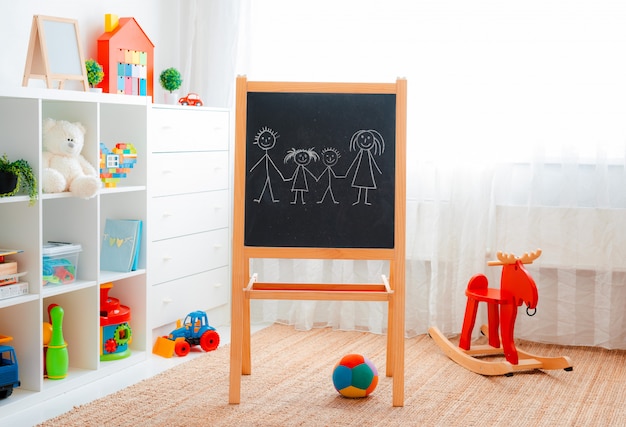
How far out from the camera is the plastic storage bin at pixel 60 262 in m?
3.20

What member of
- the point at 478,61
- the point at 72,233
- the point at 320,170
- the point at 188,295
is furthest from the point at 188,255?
Result: the point at 478,61

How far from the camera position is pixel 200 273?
4086 millimetres

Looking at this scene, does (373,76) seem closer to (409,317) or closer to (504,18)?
(504,18)

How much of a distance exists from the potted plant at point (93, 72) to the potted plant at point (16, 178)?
0.78 meters

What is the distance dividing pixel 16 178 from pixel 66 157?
1.20 ft

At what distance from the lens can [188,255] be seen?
3979 mm

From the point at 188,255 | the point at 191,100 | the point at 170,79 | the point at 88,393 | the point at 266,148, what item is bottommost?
the point at 88,393

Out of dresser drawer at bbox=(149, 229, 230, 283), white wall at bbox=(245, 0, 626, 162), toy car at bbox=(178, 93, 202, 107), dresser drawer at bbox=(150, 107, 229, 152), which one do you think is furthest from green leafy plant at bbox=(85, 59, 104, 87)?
white wall at bbox=(245, 0, 626, 162)

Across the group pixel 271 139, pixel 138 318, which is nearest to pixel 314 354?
pixel 138 318

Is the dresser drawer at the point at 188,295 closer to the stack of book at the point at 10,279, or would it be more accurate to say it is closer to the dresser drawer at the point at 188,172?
the dresser drawer at the point at 188,172

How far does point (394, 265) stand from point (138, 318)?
4.03 feet

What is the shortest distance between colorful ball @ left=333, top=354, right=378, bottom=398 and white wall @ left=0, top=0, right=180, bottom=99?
58.9 inches

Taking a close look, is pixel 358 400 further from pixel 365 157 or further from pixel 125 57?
pixel 125 57

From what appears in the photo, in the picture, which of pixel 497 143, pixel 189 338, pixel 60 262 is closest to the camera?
pixel 60 262
